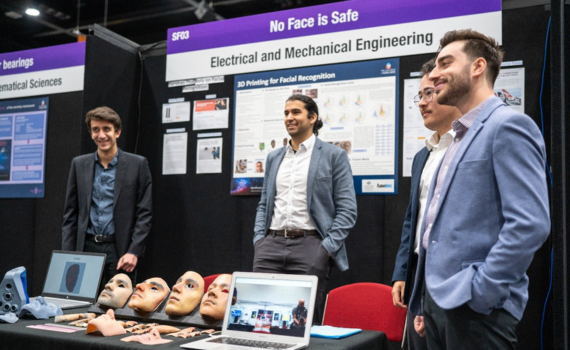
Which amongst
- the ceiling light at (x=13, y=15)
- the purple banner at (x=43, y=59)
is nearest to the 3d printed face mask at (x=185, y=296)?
the purple banner at (x=43, y=59)

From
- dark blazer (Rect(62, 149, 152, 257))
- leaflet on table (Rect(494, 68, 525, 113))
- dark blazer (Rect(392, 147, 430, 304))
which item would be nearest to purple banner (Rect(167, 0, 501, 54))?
leaflet on table (Rect(494, 68, 525, 113))

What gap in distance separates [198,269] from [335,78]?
1998 millimetres

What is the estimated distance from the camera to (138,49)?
16.5 ft

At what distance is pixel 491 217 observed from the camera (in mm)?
1537

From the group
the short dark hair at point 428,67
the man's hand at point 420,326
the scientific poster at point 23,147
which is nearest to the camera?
the man's hand at point 420,326

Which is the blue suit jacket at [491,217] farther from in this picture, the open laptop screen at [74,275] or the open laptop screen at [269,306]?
the open laptop screen at [74,275]

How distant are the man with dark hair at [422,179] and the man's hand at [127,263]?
1.91 meters

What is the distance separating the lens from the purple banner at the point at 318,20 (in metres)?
3.74

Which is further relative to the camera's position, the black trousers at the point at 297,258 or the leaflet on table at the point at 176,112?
the leaflet on table at the point at 176,112

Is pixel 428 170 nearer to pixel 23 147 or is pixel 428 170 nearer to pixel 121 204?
pixel 121 204

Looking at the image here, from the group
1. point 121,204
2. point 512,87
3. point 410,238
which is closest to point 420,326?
point 410,238

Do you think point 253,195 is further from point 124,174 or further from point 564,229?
point 564,229

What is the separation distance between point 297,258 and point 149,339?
58.7 inches

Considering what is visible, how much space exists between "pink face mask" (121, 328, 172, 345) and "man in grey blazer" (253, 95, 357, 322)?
1394 millimetres
